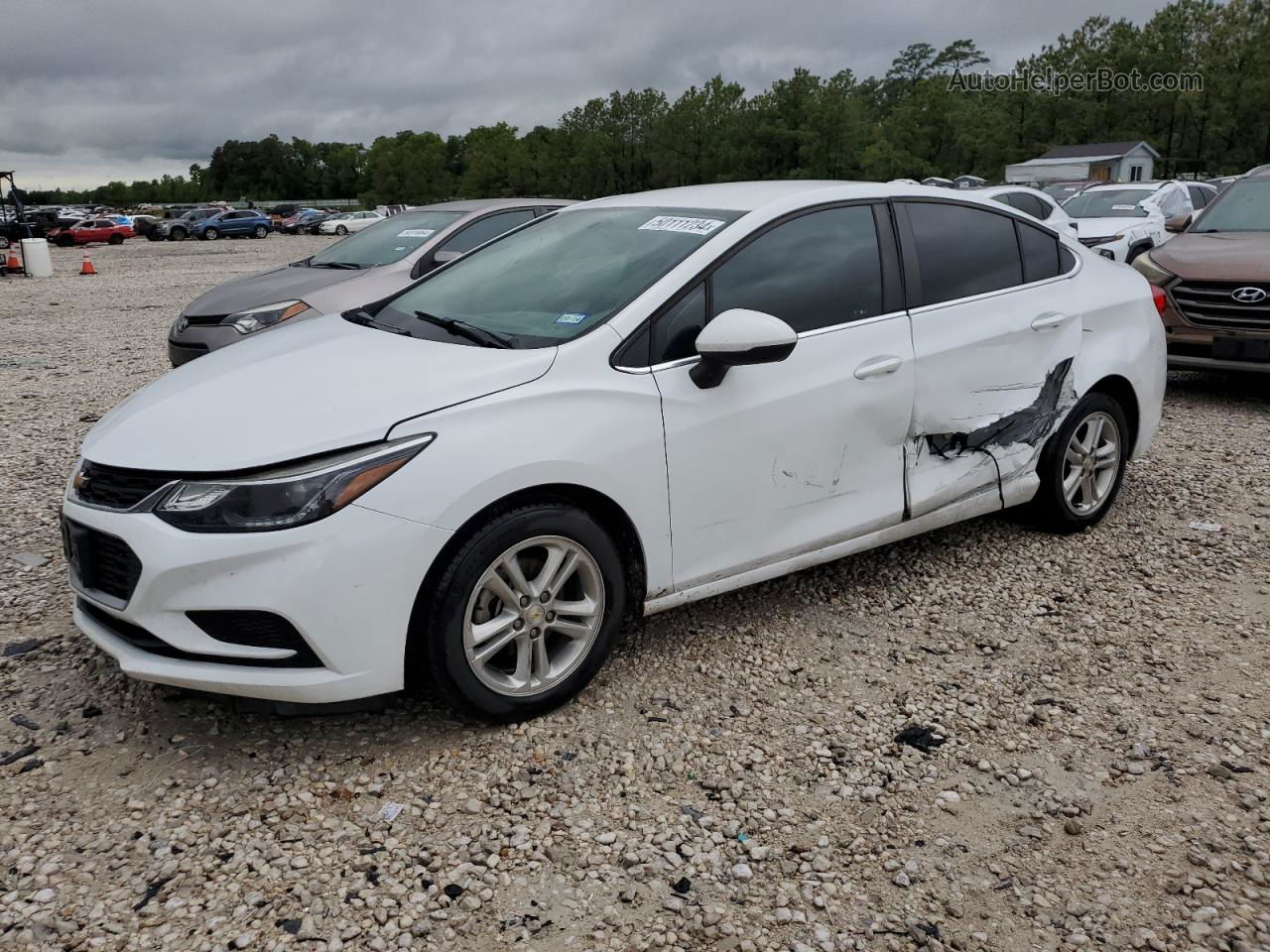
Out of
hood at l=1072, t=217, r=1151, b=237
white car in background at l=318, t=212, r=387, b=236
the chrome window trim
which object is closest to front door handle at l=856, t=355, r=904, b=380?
the chrome window trim

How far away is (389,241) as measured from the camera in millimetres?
8375

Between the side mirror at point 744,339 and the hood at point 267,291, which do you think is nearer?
the side mirror at point 744,339

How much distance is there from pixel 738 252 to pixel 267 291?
5.24 meters

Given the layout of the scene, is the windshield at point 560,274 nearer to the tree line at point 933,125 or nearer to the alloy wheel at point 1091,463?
the alloy wheel at point 1091,463

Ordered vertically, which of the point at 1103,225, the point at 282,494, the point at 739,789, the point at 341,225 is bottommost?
the point at 739,789

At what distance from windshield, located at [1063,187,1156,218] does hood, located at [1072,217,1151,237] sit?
15.7 inches

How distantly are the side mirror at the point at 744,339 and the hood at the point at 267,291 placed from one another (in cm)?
504

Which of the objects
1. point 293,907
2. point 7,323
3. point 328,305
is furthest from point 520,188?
point 293,907

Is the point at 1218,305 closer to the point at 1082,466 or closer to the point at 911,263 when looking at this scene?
the point at 1082,466

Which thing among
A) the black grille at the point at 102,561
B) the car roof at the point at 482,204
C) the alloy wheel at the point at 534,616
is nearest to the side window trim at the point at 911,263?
the alloy wheel at the point at 534,616

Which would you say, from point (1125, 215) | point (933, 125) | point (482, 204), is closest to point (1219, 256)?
point (482, 204)

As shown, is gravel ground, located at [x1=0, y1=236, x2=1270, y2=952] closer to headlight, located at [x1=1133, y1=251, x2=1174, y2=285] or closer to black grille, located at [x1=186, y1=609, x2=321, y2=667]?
black grille, located at [x1=186, y1=609, x2=321, y2=667]

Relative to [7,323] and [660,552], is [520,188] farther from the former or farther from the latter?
[660,552]

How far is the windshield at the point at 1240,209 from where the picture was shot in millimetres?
8523
